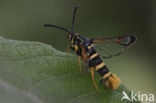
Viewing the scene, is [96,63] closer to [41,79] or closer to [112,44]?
[112,44]

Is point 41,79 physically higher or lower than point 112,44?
lower

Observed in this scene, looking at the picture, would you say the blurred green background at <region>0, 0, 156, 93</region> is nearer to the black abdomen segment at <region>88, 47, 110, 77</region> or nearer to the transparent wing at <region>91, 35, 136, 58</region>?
the transparent wing at <region>91, 35, 136, 58</region>

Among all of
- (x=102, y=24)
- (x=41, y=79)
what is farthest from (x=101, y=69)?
(x=102, y=24)

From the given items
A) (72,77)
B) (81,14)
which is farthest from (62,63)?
(81,14)

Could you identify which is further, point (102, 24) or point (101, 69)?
point (102, 24)

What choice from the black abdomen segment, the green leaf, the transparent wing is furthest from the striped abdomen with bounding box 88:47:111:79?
the green leaf

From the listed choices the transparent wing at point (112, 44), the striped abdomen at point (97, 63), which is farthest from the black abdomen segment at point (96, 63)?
the transparent wing at point (112, 44)

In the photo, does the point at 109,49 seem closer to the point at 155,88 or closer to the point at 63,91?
the point at 63,91
